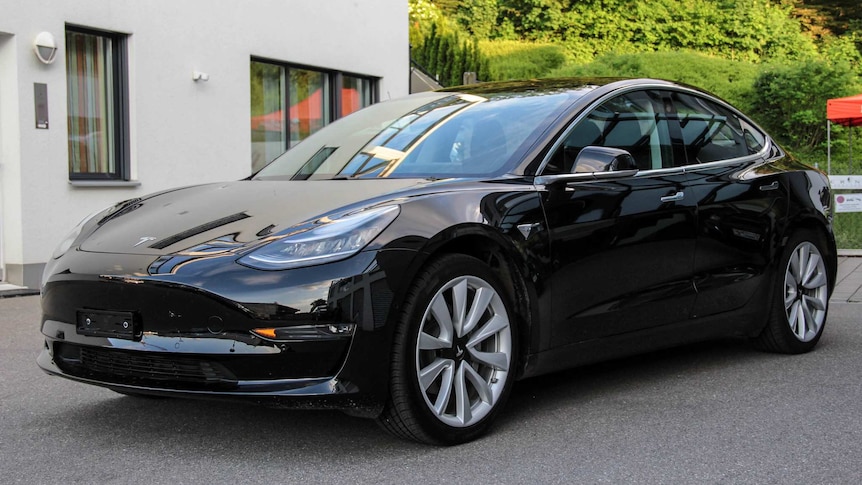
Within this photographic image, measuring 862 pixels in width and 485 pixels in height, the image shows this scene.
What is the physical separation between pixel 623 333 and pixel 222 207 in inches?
73.5

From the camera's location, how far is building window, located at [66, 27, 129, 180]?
34.0 feet

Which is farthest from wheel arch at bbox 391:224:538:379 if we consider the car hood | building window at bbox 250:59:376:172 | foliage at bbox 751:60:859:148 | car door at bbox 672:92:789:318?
foliage at bbox 751:60:859:148

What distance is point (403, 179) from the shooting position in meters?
4.32

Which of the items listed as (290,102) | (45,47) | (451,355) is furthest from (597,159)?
(290,102)

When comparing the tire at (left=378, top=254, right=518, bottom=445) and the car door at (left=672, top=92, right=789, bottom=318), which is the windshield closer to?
the tire at (left=378, top=254, right=518, bottom=445)

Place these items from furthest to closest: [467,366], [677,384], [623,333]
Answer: [677,384] → [623,333] → [467,366]

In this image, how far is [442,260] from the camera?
3.88m

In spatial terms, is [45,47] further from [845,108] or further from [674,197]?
[845,108]

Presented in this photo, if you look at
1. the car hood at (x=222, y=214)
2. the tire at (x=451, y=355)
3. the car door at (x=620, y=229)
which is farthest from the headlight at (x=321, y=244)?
the car door at (x=620, y=229)

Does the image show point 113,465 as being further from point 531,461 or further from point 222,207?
point 531,461

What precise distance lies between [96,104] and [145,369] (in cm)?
758

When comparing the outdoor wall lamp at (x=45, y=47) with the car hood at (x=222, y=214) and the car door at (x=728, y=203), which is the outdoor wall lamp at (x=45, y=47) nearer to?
the car hood at (x=222, y=214)

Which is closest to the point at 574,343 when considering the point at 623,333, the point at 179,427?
the point at 623,333

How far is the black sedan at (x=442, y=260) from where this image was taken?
3568mm
